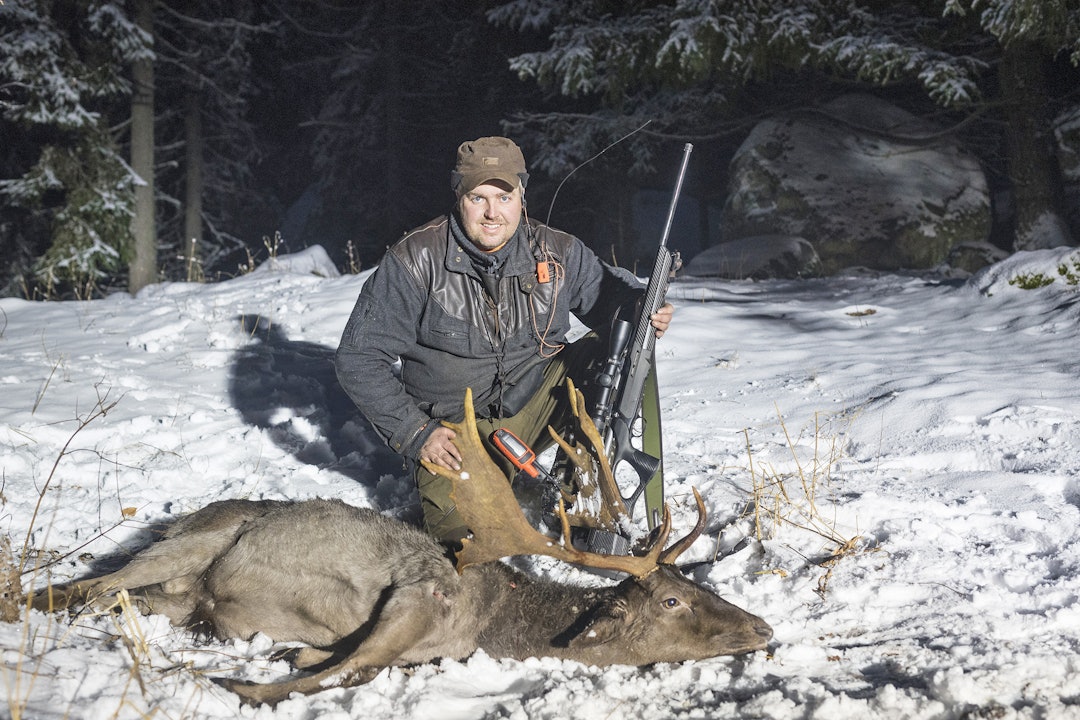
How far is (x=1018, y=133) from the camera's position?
1017 cm

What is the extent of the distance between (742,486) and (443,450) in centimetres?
178

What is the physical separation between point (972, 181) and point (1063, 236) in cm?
340

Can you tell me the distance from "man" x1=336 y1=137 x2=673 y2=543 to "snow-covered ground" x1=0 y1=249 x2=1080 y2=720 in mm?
779

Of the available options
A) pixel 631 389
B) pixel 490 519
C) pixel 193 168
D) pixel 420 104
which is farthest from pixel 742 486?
pixel 420 104

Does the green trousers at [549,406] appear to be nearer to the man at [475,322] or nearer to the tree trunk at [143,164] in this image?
the man at [475,322]

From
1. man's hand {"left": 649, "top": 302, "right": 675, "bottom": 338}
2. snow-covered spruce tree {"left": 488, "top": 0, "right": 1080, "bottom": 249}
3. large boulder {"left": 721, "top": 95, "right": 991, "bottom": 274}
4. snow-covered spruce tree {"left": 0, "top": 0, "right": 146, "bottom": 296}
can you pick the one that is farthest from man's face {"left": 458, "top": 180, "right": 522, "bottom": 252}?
snow-covered spruce tree {"left": 0, "top": 0, "right": 146, "bottom": 296}

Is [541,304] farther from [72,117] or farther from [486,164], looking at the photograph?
[72,117]

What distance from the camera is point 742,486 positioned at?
452 centimetres

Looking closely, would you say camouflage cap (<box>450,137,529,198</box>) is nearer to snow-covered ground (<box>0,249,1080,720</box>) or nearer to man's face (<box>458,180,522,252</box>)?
man's face (<box>458,180,522,252</box>)

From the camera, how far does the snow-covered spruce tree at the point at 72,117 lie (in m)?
11.9

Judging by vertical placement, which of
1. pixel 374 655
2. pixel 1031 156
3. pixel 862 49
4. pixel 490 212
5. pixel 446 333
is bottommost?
pixel 374 655

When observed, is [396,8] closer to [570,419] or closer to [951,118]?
[951,118]

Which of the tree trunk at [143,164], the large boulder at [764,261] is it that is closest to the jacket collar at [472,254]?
the large boulder at [764,261]

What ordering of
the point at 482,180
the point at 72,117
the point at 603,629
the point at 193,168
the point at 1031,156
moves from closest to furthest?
1. the point at 603,629
2. the point at 482,180
3. the point at 1031,156
4. the point at 72,117
5. the point at 193,168
